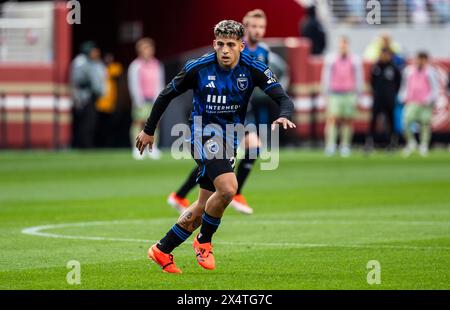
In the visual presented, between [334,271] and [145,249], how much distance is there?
236 centimetres

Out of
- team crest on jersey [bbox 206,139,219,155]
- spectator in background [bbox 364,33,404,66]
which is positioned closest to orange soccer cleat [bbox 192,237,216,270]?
team crest on jersey [bbox 206,139,219,155]

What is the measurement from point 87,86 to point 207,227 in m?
Answer: 20.4

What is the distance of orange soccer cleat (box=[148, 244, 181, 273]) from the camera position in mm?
10391

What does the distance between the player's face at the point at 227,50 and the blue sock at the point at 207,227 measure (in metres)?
1.25

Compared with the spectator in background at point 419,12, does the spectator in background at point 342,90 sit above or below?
below

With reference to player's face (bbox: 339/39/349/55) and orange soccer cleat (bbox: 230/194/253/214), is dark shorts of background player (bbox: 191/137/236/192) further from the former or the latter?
player's face (bbox: 339/39/349/55)

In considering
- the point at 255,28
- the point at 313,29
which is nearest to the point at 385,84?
the point at 313,29

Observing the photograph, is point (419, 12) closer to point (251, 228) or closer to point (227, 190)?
point (251, 228)

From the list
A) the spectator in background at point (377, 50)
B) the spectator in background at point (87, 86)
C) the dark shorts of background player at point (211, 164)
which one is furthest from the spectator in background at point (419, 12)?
the dark shorts of background player at point (211, 164)

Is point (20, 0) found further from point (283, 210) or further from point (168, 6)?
point (283, 210)

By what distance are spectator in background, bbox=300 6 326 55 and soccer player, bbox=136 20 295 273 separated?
23171 mm

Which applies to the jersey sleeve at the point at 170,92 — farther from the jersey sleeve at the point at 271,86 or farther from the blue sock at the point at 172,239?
the blue sock at the point at 172,239

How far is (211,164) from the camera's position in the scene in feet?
34.3

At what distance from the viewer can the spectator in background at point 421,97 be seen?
30.2m
